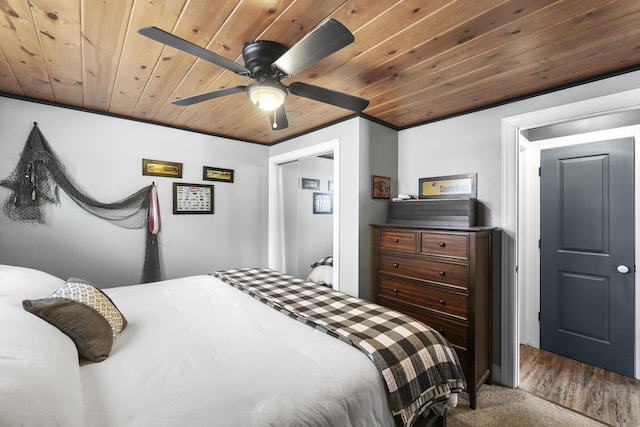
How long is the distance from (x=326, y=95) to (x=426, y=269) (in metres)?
1.57

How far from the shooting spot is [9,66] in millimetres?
1925

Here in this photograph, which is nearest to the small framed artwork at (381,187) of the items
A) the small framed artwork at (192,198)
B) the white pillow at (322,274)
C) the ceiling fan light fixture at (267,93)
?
the white pillow at (322,274)

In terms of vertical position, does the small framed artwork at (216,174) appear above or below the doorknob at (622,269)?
above

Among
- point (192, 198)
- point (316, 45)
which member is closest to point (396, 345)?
point (316, 45)

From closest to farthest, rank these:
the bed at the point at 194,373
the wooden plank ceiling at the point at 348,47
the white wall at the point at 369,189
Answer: the bed at the point at 194,373, the wooden plank ceiling at the point at 348,47, the white wall at the point at 369,189

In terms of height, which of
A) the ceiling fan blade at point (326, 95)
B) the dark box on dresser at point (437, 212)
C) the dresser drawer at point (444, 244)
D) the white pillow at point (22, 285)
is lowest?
the white pillow at point (22, 285)

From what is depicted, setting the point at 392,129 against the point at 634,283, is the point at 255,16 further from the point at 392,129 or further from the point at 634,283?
the point at 634,283

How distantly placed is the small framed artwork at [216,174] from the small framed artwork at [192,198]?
109 mm

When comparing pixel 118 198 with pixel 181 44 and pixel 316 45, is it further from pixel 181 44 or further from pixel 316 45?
pixel 316 45

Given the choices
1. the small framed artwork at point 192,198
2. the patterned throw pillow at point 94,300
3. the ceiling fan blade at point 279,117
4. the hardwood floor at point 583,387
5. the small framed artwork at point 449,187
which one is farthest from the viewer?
the small framed artwork at point 192,198

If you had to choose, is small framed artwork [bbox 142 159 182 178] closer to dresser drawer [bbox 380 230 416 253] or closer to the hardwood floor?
dresser drawer [bbox 380 230 416 253]

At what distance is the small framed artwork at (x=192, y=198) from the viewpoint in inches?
128

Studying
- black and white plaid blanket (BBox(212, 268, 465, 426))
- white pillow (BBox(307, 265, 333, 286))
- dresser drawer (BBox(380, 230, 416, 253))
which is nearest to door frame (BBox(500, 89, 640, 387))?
dresser drawer (BBox(380, 230, 416, 253))

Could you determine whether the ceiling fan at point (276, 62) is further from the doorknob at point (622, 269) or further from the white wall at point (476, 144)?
the doorknob at point (622, 269)
